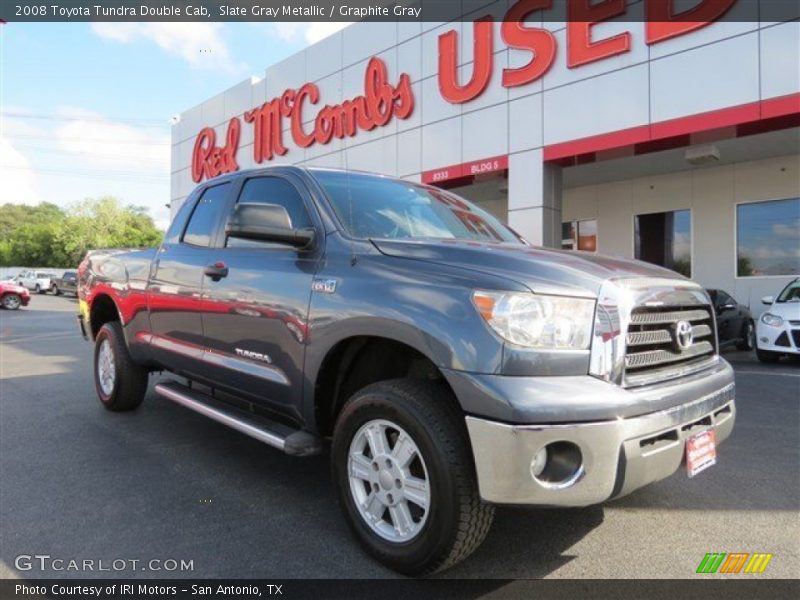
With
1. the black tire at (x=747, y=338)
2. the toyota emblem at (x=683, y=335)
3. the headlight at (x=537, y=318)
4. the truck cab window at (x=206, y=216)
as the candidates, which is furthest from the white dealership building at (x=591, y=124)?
the headlight at (x=537, y=318)

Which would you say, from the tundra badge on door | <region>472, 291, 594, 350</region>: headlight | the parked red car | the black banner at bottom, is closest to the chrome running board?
the black banner at bottom

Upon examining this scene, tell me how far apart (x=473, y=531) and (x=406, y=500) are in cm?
37

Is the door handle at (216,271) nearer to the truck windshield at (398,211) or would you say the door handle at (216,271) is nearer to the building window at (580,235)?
the truck windshield at (398,211)

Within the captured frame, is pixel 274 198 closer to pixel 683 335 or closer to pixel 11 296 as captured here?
pixel 683 335

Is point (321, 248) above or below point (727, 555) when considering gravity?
above

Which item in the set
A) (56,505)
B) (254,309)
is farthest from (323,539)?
(56,505)

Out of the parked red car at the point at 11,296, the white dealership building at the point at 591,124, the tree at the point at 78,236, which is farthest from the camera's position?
the tree at the point at 78,236

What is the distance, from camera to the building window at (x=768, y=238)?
13.7 meters

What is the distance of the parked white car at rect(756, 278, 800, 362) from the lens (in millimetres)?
9312

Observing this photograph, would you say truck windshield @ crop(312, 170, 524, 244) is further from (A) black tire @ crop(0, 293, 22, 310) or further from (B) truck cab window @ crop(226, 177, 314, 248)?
(A) black tire @ crop(0, 293, 22, 310)

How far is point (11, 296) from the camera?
24.4 meters

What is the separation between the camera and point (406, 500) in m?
2.72

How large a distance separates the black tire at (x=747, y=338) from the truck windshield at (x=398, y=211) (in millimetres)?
9379

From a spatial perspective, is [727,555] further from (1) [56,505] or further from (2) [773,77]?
(2) [773,77]
